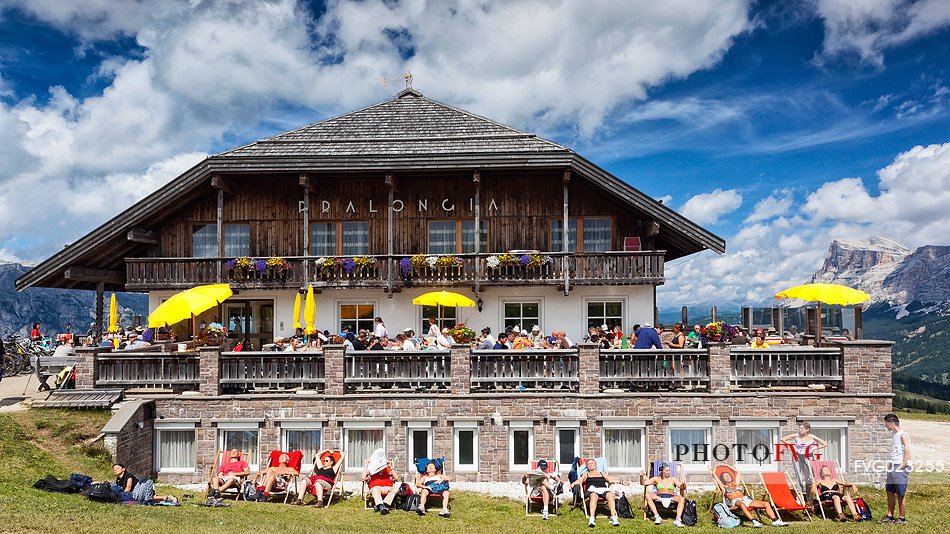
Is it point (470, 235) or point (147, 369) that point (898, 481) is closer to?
point (470, 235)

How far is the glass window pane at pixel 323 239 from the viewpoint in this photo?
2011 cm

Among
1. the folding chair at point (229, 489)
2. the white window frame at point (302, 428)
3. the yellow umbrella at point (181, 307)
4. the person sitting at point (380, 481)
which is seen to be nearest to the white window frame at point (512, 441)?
the person sitting at point (380, 481)

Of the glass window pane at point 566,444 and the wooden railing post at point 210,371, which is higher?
the wooden railing post at point 210,371

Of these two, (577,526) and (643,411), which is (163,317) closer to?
(577,526)

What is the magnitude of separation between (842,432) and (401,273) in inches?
485

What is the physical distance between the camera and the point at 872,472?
1316 cm

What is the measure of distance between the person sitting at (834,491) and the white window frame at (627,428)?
3.43 m

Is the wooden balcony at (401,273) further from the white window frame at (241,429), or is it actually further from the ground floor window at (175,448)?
the ground floor window at (175,448)

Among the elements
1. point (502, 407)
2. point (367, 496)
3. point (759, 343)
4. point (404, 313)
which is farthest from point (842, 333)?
point (367, 496)

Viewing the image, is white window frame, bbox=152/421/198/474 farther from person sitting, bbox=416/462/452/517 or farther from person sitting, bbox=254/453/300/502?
person sitting, bbox=416/462/452/517

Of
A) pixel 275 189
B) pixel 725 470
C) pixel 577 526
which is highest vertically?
pixel 275 189

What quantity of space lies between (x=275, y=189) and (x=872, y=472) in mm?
18653

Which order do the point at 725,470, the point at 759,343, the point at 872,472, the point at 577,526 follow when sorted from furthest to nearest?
the point at 759,343
the point at 872,472
the point at 725,470
the point at 577,526

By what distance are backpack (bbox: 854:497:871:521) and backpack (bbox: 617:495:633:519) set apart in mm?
4374
